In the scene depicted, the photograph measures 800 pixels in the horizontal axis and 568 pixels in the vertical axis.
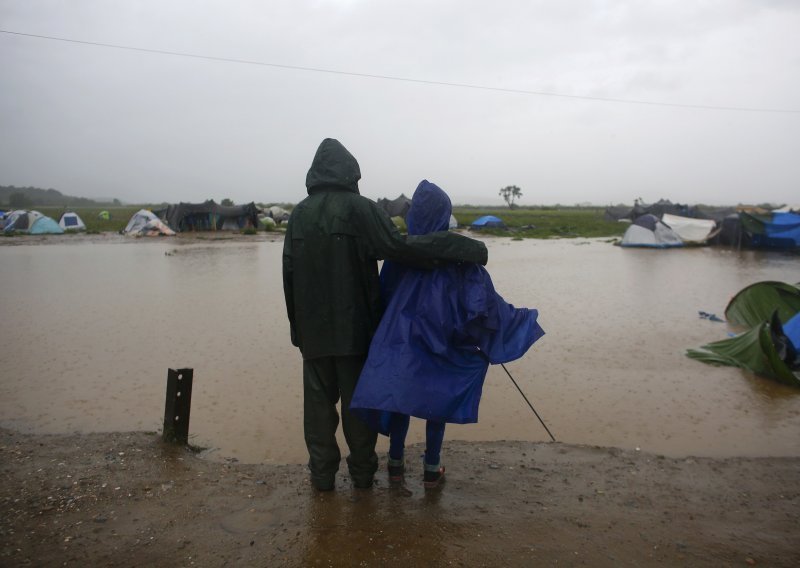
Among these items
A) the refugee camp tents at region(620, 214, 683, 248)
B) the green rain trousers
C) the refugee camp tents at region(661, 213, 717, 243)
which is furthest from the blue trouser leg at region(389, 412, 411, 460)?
the refugee camp tents at region(661, 213, 717, 243)

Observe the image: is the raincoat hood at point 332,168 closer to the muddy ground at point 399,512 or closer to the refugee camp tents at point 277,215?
the muddy ground at point 399,512

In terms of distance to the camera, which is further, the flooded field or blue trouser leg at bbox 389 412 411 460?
the flooded field

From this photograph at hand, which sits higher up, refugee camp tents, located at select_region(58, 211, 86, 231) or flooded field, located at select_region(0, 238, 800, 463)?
refugee camp tents, located at select_region(58, 211, 86, 231)

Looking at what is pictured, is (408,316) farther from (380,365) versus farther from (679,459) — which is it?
(679,459)

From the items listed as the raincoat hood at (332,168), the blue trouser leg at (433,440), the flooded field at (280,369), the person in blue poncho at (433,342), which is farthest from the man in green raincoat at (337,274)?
the flooded field at (280,369)

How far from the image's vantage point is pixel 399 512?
318 centimetres

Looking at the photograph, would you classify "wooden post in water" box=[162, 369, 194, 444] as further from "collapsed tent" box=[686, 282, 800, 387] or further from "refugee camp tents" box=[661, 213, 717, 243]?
"refugee camp tents" box=[661, 213, 717, 243]

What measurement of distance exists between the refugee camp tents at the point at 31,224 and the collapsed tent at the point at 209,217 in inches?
239

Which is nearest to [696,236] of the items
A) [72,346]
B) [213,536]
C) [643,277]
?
[643,277]

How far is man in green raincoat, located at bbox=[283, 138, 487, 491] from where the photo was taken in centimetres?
322

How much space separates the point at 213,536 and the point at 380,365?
1222mm

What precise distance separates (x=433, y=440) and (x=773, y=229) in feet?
91.4

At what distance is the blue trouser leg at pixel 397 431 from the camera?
11.4 feet

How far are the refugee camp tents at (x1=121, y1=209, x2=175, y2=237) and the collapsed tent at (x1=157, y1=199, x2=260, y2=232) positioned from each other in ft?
4.68
